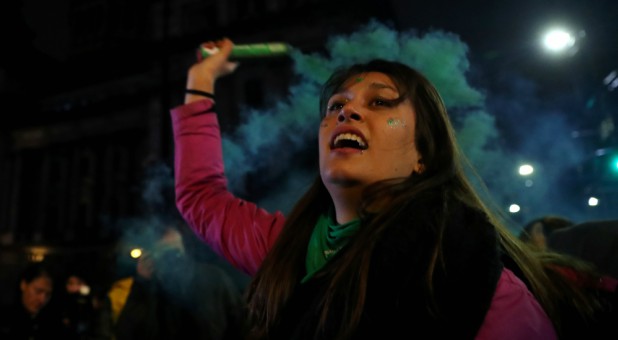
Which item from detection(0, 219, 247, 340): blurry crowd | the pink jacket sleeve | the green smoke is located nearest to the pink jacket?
the pink jacket sleeve

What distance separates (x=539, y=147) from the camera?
359 inches

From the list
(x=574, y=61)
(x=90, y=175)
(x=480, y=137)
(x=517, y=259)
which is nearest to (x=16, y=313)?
(x=480, y=137)

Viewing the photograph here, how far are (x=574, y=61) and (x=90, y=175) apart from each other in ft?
96.2

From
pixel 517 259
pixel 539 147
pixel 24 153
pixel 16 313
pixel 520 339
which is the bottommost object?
pixel 520 339

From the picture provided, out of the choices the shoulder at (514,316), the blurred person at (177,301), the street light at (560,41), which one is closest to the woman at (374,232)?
the shoulder at (514,316)

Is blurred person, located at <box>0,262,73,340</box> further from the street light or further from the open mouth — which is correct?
the street light

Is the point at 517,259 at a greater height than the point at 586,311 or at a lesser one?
greater

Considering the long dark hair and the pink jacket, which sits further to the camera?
the pink jacket

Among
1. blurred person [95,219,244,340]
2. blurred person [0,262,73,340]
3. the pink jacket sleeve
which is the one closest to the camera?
the pink jacket sleeve

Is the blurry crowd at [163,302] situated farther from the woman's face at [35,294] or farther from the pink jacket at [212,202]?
the pink jacket at [212,202]

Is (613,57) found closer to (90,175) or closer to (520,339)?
(520,339)

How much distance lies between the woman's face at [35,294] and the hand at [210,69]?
3471mm

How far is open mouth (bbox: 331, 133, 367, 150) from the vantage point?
1322 millimetres

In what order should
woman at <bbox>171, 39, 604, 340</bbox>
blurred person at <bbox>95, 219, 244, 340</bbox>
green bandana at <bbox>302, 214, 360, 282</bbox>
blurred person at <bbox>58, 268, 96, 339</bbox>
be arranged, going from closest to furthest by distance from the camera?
woman at <bbox>171, 39, 604, 340</bbox> → green bandana at <bbox>302, 214, 360, 282</bbox> → blurred person at <bbox>95, 219, 244, 340</bbox> → blurred person at <bbox>58, 268, 96, 339</bbox>
